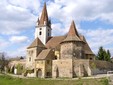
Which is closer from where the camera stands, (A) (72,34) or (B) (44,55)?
(B) (44,55)

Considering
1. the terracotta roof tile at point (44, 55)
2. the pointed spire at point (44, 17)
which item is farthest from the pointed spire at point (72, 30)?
the pointed spire at point (44, 17)

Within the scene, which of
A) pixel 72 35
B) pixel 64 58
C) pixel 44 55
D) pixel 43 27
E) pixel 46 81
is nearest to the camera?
pixel 46 81

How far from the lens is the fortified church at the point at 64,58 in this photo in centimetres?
5609

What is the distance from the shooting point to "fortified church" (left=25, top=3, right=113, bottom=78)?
2208 inches

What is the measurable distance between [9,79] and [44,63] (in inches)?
389

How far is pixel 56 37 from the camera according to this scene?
76.3 metres

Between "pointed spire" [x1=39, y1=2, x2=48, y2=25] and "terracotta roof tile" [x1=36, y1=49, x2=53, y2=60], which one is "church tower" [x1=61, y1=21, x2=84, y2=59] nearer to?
"terracotta roof tile" [x1=36, y1=49, x2=53, y2=60]

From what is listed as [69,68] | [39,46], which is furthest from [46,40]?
[69,68]

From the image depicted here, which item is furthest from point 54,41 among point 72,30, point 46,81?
point 46,81

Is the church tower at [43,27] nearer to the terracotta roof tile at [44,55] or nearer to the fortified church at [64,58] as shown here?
the fortified church at [64,58]

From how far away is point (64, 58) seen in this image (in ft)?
206

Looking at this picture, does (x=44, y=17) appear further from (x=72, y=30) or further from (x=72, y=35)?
(x=72, y=35)

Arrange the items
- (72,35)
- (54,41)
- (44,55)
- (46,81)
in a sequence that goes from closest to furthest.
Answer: (46,81)
(44,55)
(72,35)
(54,41)

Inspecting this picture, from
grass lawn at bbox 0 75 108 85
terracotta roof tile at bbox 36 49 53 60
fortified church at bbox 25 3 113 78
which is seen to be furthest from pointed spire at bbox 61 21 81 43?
grass lawn at bbox 0 75 108 85
